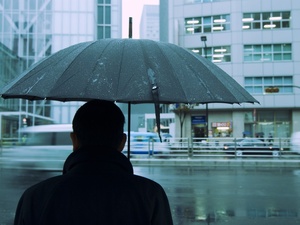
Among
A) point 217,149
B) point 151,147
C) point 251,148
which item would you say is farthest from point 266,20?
point 151,147

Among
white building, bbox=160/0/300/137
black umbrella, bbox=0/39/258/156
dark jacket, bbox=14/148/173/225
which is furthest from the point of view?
white building, bbox=160/0/300/137

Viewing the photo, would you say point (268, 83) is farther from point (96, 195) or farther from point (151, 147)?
point (96, 195)

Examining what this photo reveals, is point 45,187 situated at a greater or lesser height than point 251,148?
greater

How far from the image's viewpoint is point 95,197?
150cm

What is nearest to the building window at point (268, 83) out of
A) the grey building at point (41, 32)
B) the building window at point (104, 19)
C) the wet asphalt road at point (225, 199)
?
the building window at point (104, 19)

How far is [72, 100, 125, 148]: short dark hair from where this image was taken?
1693mm

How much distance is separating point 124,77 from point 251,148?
1963 centimetres

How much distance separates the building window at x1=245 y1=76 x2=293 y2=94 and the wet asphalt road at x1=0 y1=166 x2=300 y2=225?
71.3 ft

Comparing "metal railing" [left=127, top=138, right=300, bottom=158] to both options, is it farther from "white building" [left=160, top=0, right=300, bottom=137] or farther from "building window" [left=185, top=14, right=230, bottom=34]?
"building window" [left=185, top=14, right=230, bottom=34]

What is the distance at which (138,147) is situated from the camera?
22.7 metres

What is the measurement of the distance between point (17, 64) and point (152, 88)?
36333 millimetres

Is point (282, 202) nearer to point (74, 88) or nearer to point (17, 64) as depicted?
point (74, 88)

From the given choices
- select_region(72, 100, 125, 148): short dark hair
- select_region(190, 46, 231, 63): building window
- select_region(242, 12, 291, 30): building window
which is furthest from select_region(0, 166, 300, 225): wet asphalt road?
select_region(242, 12, 291, 30): building window

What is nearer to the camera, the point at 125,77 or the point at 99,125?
the point at 99,125
